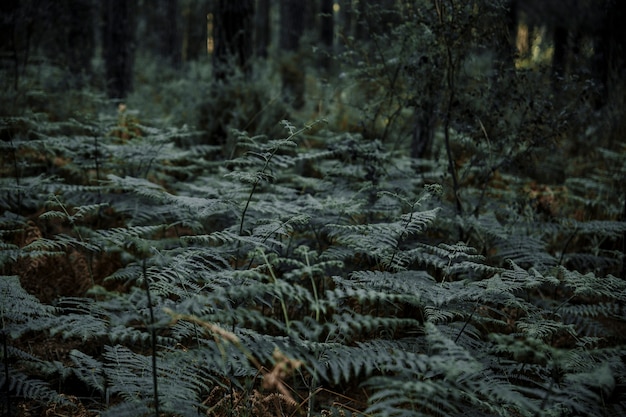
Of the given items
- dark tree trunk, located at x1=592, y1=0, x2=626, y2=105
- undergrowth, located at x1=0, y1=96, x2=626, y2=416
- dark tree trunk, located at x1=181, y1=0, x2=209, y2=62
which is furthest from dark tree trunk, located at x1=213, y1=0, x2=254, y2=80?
dark tree trunk, located at x1=181, y1=0, x2=209, y2=62

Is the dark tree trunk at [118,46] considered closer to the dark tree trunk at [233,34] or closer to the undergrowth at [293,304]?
the dark tree trunk at [233,34]

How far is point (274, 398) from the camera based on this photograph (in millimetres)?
2004

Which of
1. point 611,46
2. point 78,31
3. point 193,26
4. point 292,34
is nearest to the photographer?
point 611,46

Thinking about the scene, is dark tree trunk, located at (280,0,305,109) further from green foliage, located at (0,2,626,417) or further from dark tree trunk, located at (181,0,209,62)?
dark tree trunk, located at (181,0,209,62)

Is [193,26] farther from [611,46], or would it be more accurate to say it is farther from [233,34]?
[611,46]

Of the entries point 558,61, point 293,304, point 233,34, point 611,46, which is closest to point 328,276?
point 293,304

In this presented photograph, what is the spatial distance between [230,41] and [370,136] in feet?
9.20

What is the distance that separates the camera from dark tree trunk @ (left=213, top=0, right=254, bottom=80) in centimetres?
629

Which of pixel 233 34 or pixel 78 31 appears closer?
pixel 233 34

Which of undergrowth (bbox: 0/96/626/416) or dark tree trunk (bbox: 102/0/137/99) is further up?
dark tree trunk (bbox: 102/0/137/99)

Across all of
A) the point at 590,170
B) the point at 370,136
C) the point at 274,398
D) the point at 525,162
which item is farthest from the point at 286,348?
the point at 590,170

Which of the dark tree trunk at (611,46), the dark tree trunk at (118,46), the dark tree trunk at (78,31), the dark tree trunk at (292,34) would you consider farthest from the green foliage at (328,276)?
the dark tree trunk at (292,34)

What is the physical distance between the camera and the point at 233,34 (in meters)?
6.42

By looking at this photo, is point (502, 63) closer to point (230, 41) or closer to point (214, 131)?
point (214, 131)
